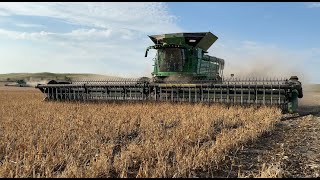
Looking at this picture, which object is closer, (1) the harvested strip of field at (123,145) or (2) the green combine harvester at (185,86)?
(1) the harvested strip of field at (123,145)

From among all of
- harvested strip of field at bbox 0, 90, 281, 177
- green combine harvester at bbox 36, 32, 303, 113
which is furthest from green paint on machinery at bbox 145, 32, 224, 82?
A: harvested strip of field at bbox 0, 90, 281, 177

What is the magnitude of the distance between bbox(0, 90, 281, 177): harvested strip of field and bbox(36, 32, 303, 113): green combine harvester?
6.42ft

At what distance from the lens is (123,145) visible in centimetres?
652

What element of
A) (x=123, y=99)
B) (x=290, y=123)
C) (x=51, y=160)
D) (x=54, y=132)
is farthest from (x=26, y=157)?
(x=123, y=99)

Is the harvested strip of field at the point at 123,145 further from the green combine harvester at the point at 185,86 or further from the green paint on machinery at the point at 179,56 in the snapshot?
the green paint on machinery at the point at 179,56

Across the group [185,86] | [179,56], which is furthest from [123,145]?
[179,56]

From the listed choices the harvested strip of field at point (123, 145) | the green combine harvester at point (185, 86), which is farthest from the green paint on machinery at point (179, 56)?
the harvested strip of field at point (123, 145)

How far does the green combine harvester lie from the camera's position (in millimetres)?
12203

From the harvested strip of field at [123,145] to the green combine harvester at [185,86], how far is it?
6.42ft

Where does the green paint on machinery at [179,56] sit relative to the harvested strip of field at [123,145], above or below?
above

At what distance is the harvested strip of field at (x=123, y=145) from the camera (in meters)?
4.57

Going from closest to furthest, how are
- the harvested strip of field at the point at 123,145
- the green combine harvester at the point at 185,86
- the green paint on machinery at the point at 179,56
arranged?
the harvested strip of field at the point at 123,145
the green combine harvester at the point at 185,86
the green paint on machinery at the point at 179,56

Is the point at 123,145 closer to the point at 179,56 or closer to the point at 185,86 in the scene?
the point at 185,86

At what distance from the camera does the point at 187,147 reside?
19.4 ft
